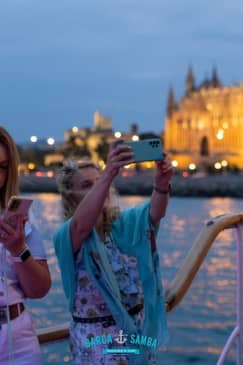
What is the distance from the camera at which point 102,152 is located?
7444cm

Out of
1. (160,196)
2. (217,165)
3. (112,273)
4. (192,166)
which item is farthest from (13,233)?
(192,166)

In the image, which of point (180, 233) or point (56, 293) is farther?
point (180, 233)

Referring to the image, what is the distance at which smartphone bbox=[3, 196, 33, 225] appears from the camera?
6.01ft

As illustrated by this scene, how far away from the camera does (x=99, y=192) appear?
2.11 meters

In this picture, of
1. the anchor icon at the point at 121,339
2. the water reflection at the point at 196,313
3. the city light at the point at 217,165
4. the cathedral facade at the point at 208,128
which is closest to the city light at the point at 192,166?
the cathedral facade at the point at 208,128

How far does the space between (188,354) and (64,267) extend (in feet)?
16.6

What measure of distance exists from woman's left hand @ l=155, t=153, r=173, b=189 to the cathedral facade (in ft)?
225

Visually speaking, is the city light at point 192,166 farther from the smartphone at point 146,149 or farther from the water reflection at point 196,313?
the smartphone at point 146,149

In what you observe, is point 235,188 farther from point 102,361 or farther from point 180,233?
point 102,361

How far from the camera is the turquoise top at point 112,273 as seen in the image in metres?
2.18

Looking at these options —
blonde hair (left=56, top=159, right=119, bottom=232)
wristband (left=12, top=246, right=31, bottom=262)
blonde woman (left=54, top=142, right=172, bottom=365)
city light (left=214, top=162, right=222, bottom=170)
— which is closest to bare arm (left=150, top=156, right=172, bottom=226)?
blonde woman (left=54, top=142, right=172, bottom=365)

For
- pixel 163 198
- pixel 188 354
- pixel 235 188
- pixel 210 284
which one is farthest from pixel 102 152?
pixel 163 198

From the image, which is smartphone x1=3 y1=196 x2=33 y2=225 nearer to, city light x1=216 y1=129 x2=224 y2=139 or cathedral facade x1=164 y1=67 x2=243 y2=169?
cathedral facade x1=164 y1=67 x2=243 y2=169

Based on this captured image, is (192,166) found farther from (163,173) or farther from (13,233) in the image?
(13,233)
